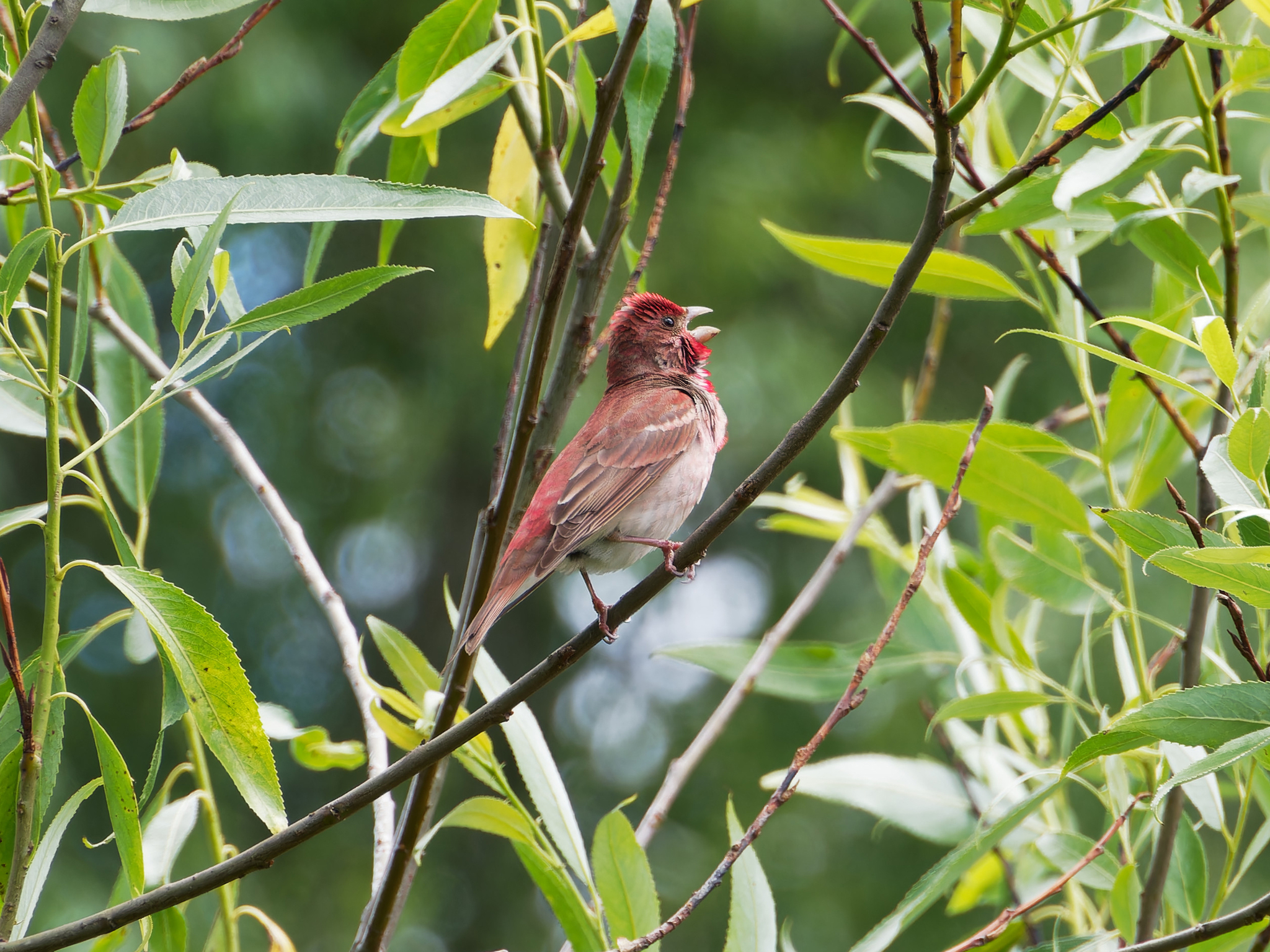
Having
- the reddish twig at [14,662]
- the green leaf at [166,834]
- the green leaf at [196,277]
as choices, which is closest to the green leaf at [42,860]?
the reddish twig at [14,662]

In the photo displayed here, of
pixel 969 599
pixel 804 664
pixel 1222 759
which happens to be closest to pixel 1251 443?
pixel 1222 759

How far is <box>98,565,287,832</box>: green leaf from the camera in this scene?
65.3 inches

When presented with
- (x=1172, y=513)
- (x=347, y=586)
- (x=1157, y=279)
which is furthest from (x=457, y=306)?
(x=1157, y=279)

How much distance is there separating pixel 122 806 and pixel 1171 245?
2184 millimetres

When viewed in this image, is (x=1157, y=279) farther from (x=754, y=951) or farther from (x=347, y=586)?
(x=347, y=586)

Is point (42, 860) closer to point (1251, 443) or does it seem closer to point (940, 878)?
point (940, 878)

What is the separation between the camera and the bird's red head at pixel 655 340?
4.49 meters

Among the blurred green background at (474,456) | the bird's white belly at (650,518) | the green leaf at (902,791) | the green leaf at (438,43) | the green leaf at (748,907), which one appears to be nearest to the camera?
the green leaf at (748,907)

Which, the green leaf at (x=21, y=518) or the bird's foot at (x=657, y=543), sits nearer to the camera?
the green leaf at (x=21, y=518)

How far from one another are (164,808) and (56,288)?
1.20 m

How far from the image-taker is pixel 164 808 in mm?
2350

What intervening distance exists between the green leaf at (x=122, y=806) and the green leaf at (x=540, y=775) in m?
0.71

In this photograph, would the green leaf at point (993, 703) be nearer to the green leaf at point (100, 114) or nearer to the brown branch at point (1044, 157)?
the brown branch at point (1044, 157)

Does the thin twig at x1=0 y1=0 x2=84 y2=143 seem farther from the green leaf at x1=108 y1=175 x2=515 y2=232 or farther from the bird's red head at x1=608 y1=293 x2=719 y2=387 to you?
the bird's red head at x1=608 y1=293 x2=719 y2=387
